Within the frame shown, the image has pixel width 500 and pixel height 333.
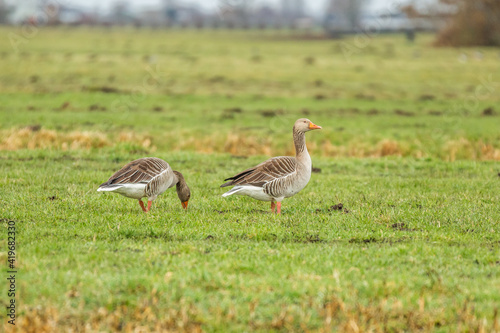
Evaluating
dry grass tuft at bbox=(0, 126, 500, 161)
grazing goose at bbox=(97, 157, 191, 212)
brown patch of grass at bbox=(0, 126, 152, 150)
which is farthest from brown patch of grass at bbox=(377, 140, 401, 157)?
grazing goose at bbox=(97, 157, 191, 212)

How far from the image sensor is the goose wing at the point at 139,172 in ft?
43.2

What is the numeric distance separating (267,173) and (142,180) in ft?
9.47

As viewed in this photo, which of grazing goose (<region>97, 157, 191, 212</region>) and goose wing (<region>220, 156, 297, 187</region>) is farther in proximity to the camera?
goose wing (<region>220, 156, 297, 187</region>)

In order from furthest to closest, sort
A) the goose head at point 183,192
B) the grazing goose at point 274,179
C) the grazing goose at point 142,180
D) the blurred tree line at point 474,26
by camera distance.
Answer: the blurred tree line at point 474,26 → the goose head at point 183,192 → the grazing goose at point 274,179 → the grazing goose at point 142,180

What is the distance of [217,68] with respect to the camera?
193 feet

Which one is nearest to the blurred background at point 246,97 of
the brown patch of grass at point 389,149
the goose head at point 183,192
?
the brown patch of grass at point 389,149

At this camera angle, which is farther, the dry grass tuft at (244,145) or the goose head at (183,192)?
the dry grass tuft at (244,145)

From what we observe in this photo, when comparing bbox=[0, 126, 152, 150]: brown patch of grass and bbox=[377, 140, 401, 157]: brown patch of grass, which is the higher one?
bbox=[0, 126, 152, 150]: brown patch of grass

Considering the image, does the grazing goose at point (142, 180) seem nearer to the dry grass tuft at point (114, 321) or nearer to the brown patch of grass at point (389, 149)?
the dry grass tuft at point (114, 321)

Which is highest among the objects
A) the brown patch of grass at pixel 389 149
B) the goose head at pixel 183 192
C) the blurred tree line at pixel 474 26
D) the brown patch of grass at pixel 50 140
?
the blurred tree line at pixel 474 26

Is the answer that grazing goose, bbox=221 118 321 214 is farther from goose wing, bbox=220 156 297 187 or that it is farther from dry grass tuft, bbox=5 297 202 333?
dry grass tuft, bbox=5 297 202 333

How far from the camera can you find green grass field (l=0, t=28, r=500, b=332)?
876cm

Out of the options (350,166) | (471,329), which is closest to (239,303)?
(471,329)

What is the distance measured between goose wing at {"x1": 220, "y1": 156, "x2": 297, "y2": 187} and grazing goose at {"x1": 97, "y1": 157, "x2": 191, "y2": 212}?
1452 millimetres
